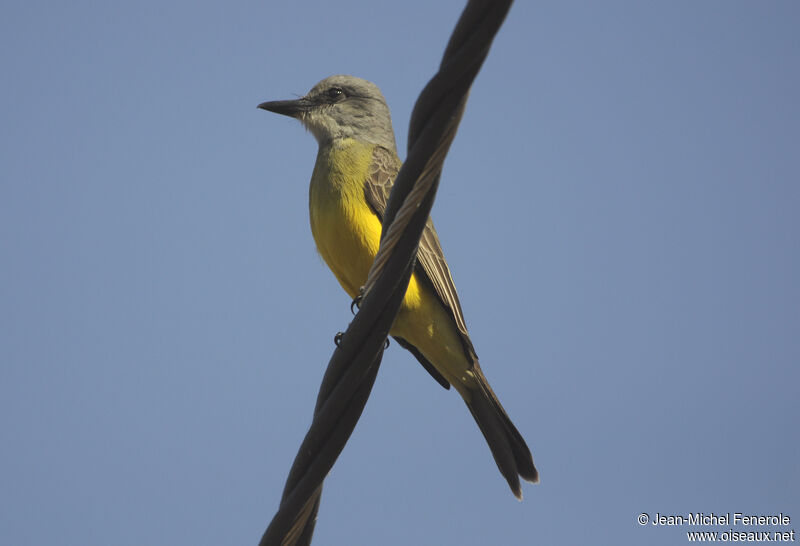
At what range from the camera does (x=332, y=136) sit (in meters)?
5.64

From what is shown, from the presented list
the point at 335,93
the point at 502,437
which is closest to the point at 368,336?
Result: the point at 502,437

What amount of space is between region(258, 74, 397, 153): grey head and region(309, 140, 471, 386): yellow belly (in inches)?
23.9

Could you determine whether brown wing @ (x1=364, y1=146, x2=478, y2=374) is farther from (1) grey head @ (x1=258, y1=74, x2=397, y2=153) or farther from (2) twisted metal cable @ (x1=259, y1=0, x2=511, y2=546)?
(2) twisted metal cable @ (x1=259, y1=0, x2=511, y2=546)

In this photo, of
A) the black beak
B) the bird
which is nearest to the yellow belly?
the bird

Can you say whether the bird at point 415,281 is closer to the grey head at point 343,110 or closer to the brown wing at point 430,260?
the brown wing at point 430,260

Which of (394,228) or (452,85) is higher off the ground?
(452,85)

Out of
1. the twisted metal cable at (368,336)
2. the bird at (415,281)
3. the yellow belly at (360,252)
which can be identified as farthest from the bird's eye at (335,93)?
the twisted metal cable at (368,336)

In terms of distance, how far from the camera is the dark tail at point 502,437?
4.82 meters

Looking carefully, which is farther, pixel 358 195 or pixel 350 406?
pixel 358 195

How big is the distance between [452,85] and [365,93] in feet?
14.3

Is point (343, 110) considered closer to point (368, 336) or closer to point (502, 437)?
point (502, 437)

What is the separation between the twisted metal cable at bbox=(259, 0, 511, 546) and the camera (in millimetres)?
1901

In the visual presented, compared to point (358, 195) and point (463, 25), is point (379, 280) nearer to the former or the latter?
point (463, 25)

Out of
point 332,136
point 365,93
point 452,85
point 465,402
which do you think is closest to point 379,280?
point 452,85
